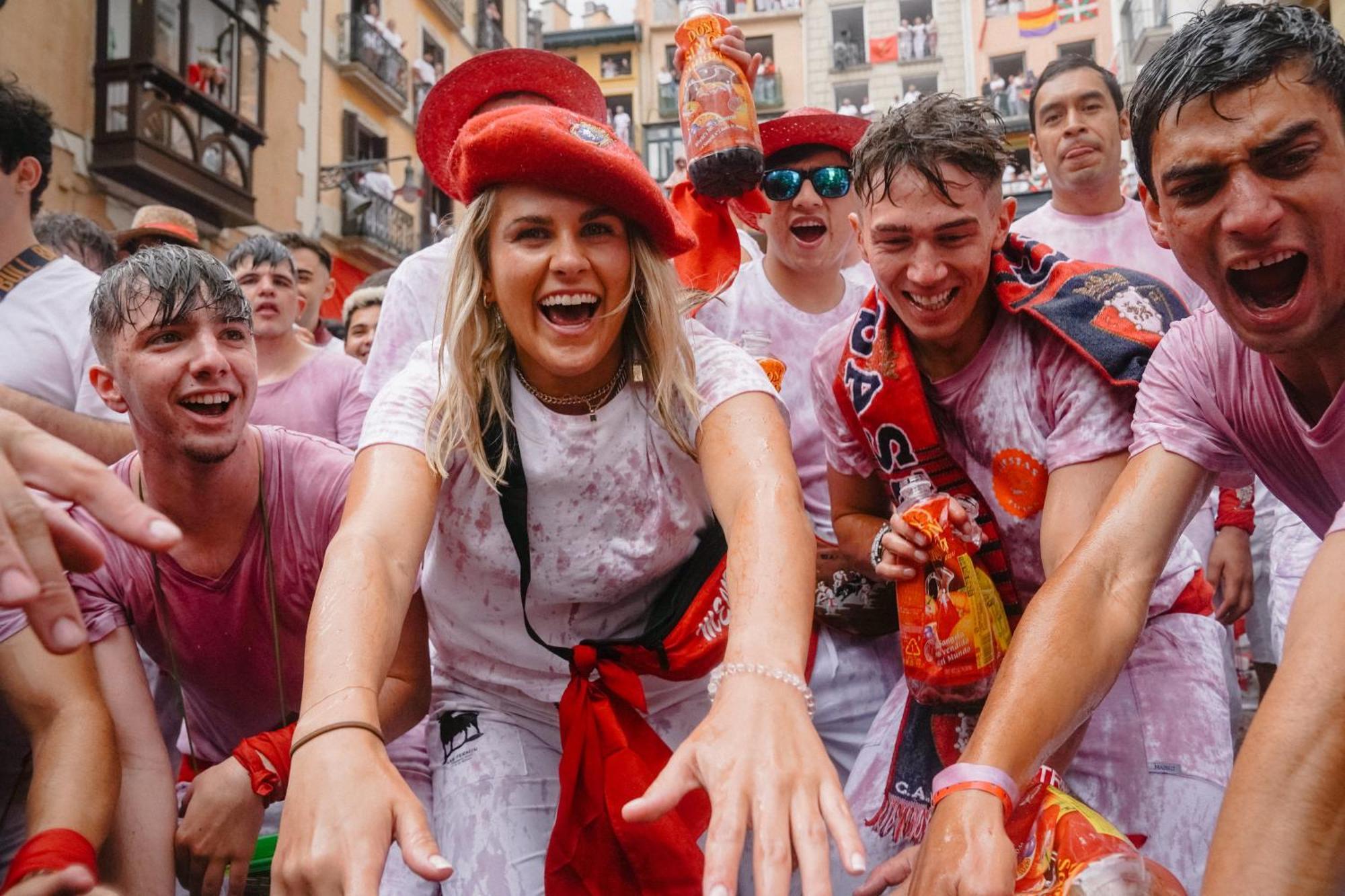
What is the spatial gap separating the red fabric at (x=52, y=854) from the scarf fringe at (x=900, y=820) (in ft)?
5.49

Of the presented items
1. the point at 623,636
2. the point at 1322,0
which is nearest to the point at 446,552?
the point at 623,636

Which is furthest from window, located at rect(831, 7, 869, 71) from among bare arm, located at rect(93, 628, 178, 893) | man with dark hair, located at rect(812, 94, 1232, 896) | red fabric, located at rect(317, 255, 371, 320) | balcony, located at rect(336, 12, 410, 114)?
bare arm, located at rect(93, 628, 178, 893)

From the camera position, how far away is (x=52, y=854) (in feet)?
6.59

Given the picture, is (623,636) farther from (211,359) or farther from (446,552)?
(211,359)

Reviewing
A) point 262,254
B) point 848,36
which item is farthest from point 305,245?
point 848,36

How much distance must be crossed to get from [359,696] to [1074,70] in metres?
3.75

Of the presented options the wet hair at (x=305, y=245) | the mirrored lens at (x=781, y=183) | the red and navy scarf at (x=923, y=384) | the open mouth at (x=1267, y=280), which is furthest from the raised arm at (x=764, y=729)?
the wet hair at (x=305, y=245)

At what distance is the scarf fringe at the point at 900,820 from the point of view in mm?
2545

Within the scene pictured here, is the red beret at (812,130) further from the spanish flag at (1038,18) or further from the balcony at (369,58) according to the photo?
the spanish flag at (1038,18)

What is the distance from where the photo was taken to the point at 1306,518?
226 cm

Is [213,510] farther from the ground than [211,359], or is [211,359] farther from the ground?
[211,359]

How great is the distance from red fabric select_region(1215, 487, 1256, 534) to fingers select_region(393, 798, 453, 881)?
2.95 metres

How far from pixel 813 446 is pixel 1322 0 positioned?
7.63m

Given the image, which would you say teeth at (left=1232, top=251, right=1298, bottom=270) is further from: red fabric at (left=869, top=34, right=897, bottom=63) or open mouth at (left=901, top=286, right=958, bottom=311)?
Answer: red fabric at (left=869, top=34, right=897, bottom=63)
